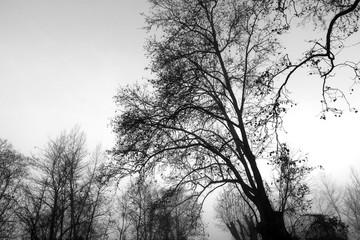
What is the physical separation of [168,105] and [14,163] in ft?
62.2

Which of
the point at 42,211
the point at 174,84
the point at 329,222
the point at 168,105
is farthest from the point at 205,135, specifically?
the point at 42,211

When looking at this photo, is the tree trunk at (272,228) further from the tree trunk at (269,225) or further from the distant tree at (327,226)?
the distant tree at (327,226)

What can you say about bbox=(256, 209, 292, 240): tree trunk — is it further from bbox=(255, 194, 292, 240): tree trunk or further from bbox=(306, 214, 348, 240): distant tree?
bbox=(306, 214, 348, 240): distant tree

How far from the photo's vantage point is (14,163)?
61.1 ft

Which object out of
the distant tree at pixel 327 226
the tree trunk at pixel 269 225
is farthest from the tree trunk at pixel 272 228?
the distant tree at pixel 327 226

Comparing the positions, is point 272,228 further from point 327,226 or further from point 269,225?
point 327,226

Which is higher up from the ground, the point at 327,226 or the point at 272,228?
the point at 272,228

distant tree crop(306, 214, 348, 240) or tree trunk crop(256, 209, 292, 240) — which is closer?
tree trunk crop(256, 209, 292, 240)

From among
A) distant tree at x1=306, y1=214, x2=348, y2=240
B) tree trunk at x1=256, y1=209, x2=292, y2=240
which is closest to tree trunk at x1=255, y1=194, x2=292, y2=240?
tree trunk at x1=256, y1=209, x2=292, y2=240

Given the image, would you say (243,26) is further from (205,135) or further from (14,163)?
(14,163)

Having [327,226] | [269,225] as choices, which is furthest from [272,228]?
[327,226]

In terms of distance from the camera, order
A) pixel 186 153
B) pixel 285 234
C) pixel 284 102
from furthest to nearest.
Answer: pixel 186 153
pixel 285 234
pixel 284 102

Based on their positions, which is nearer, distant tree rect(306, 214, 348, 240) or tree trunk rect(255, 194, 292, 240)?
tree trunk rect(255, 194, 292, 240)

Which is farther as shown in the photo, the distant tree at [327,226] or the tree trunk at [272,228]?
the distant tree at [327,226]
